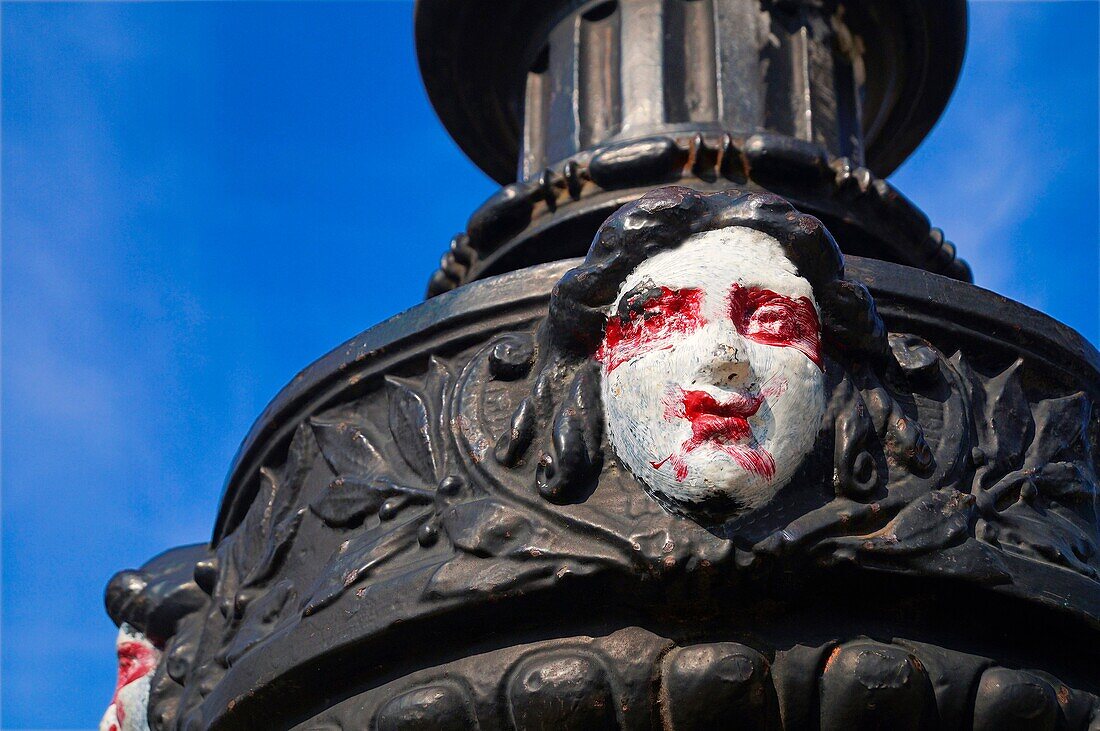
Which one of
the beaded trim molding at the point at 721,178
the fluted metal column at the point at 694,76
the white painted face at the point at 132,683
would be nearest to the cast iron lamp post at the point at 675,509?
the white painted face at the point at 132,683

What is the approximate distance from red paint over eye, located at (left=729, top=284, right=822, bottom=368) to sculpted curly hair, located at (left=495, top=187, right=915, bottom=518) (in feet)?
0.25

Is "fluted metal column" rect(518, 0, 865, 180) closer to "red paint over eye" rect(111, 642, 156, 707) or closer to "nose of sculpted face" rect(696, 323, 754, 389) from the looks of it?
"nose of sculpted face" rect(696, 323, 754, 389)

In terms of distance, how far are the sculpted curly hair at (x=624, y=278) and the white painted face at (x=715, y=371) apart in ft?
0.07

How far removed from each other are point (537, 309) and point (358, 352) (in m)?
0.35

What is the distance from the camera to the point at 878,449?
2.20m

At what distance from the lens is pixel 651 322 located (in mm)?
2156

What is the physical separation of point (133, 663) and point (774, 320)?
156cm

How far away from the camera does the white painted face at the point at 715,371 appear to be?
2.02 metres

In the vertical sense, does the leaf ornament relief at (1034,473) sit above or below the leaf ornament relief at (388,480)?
below

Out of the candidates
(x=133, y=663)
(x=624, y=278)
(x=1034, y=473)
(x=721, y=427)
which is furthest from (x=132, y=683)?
(x=1034, y=473)

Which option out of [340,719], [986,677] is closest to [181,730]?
[340,719]

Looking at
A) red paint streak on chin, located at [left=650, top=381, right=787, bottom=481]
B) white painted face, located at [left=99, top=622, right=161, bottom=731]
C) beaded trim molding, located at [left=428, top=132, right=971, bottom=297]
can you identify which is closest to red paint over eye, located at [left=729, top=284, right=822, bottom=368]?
red paint streak on chin, located at [left=650, top=381, right=787, bottom=481]

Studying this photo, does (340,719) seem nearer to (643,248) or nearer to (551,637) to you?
(551,637)

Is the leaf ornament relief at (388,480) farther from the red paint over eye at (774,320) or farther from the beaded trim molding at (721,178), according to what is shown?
the beaded trim molding at (721,178)
